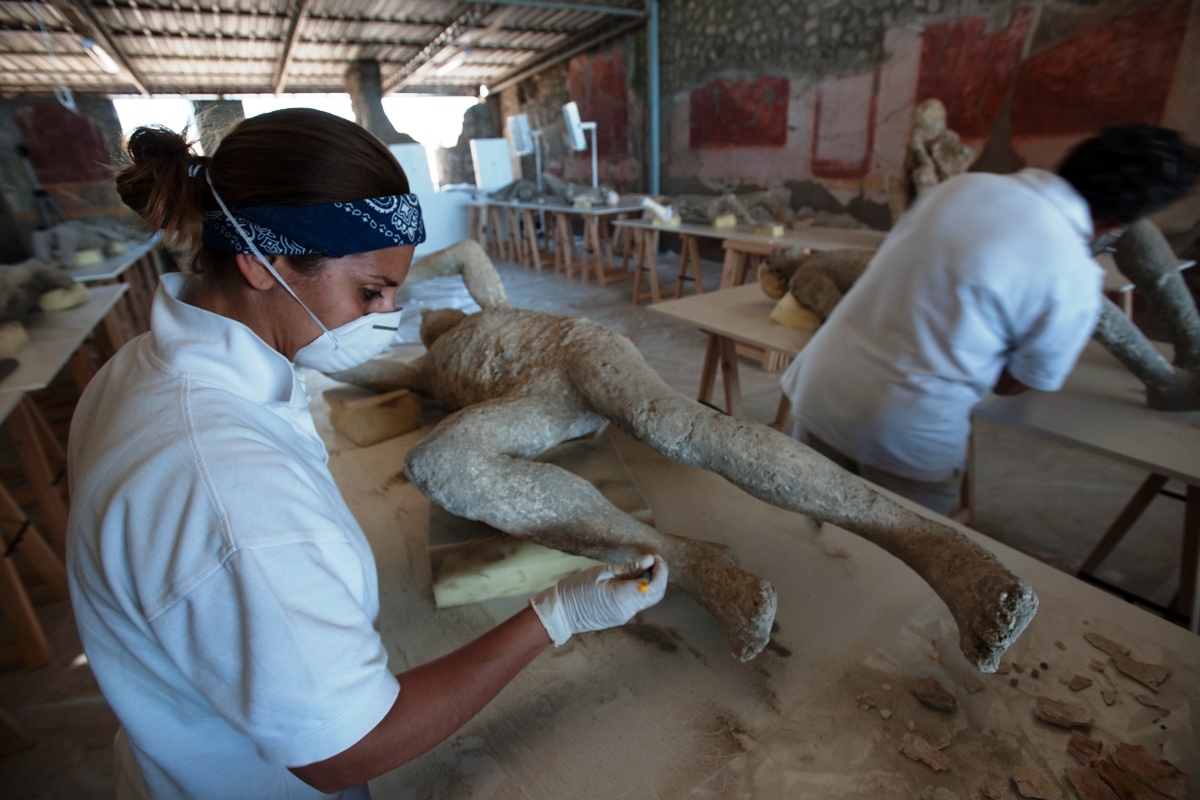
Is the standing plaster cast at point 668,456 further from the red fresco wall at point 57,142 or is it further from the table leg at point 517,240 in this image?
the table leg at point 517,240

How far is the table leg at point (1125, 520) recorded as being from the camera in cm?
222

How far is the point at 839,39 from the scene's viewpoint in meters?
5.88

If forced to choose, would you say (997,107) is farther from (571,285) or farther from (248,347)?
(248,347)

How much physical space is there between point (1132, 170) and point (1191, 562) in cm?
131

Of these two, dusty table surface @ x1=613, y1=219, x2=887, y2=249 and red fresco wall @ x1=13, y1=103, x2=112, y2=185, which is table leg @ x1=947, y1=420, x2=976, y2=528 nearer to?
dusty table surface @ x1=613, y1=219, x2=887, y2=249

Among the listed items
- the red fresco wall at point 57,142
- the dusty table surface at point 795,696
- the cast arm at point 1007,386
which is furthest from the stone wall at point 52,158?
the cast arm at point 1007,386

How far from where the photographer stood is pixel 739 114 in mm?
7336

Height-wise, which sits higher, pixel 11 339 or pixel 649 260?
pixel 11 339

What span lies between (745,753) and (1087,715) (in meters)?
0.69

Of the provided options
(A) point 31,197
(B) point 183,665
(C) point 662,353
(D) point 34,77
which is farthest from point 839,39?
(D) point 34,77

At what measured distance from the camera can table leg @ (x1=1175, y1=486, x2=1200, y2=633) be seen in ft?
6.21

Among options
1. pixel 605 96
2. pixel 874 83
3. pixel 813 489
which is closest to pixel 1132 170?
pixel 813 489

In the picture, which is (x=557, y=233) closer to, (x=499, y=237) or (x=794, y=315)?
(x=499, y=237)

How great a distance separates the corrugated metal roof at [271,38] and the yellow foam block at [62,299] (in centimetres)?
566
